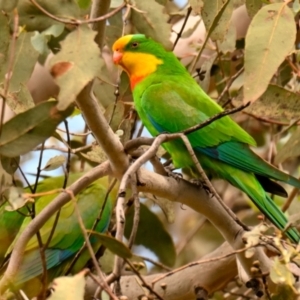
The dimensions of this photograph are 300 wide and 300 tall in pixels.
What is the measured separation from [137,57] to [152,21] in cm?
104

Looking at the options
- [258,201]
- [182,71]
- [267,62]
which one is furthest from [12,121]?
[182,71]

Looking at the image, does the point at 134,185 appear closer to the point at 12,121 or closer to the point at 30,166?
the point at 12,121

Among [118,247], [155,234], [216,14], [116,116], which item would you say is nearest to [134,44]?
[155,234]

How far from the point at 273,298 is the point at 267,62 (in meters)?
0.37

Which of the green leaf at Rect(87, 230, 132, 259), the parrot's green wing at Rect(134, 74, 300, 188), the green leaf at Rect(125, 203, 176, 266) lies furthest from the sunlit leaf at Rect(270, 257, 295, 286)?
the green leaf at Rect(125, 203, 176, 266)

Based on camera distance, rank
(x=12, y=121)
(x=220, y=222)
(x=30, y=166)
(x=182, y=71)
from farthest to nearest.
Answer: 1. (x=30, y=166)
2. (x=182, y=71)
3. (x=220, y=222)
4. (x=12, y=121)

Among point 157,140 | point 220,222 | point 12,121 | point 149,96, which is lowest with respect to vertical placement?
point 220,222

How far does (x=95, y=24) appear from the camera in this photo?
1.09 m

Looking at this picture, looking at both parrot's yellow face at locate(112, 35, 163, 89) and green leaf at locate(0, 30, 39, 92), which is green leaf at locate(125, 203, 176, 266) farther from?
green leaf at locate(0, 30, 39, 92)

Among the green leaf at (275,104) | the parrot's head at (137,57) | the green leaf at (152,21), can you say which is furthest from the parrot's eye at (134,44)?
the green leaf at (152,21)

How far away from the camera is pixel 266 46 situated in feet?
3.30

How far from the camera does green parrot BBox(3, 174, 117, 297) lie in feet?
5.84

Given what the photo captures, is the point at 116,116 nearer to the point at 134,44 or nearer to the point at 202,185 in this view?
the point at 202,185

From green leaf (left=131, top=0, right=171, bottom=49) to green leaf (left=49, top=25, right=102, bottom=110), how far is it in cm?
16
